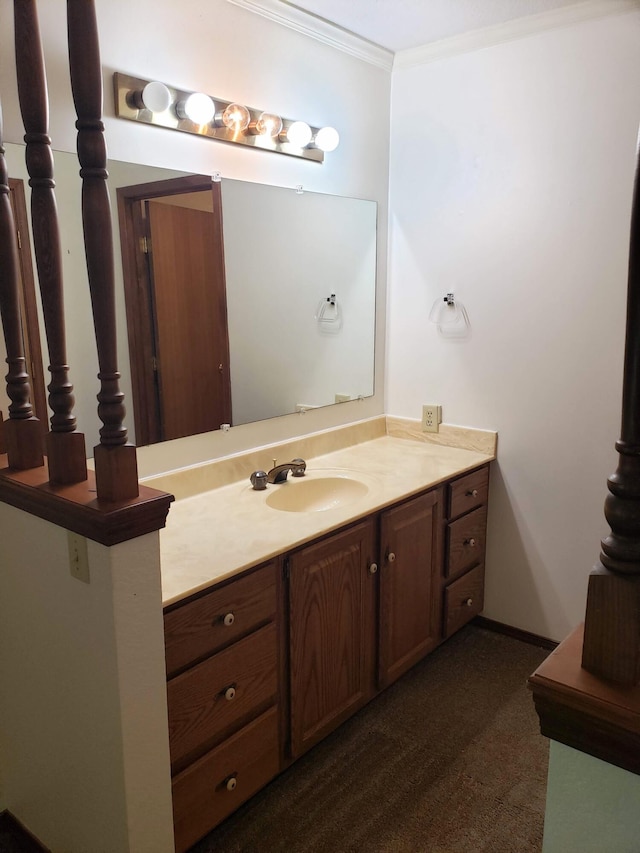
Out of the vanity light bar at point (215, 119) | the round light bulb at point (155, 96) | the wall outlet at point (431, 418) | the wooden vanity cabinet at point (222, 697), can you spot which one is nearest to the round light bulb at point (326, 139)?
the vanity light bar at point (215, 119)

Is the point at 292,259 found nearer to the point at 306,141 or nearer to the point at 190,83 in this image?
the point at 306,141

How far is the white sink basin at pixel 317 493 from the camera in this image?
2236mm

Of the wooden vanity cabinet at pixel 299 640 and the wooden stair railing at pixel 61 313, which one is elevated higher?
the wooden stair railing at pixel 61 313

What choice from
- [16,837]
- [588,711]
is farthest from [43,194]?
[16,837]

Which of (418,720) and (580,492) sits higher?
(580,492)

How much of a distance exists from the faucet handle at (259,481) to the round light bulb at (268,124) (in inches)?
43.8

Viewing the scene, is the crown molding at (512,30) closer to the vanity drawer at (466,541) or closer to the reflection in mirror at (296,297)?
the reflection in mirror at (296,297)

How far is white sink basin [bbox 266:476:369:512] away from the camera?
224 cm

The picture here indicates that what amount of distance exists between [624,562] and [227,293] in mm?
1708

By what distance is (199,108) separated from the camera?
1.93 metres

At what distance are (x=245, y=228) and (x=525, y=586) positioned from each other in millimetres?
1744

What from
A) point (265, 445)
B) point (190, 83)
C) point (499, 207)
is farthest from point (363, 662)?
point (190, 83)

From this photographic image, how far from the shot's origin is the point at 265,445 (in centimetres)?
238

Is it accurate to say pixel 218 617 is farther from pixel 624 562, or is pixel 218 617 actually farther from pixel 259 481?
pixel 624 562
